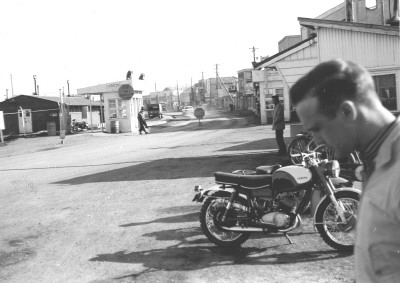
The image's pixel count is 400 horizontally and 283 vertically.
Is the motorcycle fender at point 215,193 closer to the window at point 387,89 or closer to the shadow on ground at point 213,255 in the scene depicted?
the shadow on ground at point 213,255

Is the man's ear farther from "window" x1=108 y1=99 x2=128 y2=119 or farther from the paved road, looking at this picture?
"window" x1=108 y1=99 x2=128 y2=119

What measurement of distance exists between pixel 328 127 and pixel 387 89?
1219 centimetres

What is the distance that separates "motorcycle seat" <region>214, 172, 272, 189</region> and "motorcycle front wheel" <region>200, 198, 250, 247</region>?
11.8 inches

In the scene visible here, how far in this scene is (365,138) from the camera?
4.06 feet

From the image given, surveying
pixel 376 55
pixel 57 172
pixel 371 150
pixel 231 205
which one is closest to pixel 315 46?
pixel 376 55

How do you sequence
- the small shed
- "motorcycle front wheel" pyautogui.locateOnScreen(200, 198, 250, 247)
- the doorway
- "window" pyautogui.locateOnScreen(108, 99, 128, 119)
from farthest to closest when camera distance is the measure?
1. the doorway
2. "window" pyautogui.locateOnScreen(108, 99, 128, 119)
3. the small shed
4. "motorcycle front wheel" pyautogui.locateOnScreen(200, 198, 250, 247)

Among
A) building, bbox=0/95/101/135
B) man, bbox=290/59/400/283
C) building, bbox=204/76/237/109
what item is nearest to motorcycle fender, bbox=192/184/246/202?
man, bbox=290/59/400/283

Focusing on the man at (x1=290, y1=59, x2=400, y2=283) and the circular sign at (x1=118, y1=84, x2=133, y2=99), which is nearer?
the man at (x1=290, y1=59, x2=400, y2=283)

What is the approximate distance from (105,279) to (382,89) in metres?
10.5

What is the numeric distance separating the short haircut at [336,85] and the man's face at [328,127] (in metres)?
0.02

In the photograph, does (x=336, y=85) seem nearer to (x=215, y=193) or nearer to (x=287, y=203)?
(x=287, y=203)

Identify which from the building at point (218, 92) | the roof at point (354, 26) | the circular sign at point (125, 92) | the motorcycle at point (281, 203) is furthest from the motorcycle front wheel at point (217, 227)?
the building at point (218, 92)

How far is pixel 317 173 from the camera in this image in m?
5.17

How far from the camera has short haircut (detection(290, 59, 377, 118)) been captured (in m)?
1.27
